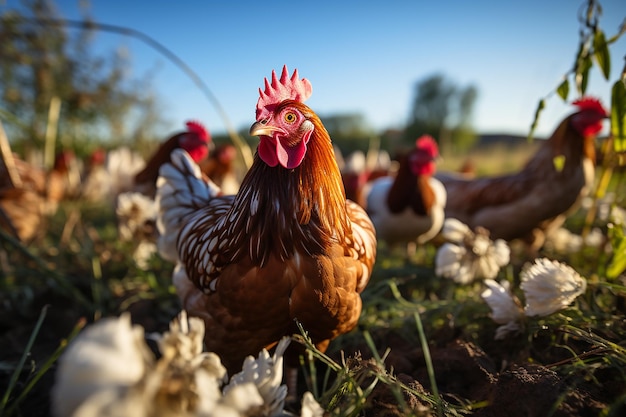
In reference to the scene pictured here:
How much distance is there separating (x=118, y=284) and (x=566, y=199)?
12.9 ft

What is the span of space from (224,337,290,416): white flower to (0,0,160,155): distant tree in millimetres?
9871

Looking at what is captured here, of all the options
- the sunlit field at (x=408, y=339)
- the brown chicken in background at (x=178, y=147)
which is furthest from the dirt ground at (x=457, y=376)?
the brown chicken in background at (x=178, y=147)

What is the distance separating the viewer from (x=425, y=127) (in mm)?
25250

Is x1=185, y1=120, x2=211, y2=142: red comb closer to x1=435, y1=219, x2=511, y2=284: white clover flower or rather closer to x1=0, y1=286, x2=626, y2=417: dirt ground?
x1=0, y1=286, x2=626, y2=417: dirt ground

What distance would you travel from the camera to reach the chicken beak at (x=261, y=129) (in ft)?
3.77

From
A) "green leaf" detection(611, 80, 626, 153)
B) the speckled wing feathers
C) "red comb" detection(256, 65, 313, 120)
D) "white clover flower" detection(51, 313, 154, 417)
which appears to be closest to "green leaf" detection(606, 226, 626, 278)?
"green leaf" detection(611, 80, 626, 153)

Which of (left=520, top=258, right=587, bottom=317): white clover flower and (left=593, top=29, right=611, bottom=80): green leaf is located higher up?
(left=593, top=29, right=611, bottom=80): green leaf

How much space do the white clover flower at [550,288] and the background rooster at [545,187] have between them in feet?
7.33

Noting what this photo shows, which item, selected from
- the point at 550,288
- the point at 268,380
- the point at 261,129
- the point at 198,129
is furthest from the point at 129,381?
the point at 198,129

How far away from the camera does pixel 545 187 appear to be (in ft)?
10.7

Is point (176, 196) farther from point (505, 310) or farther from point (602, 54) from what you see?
point (602, 54)

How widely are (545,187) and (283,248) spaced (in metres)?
3.10

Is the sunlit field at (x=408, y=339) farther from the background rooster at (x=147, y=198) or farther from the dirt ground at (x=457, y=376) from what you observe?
the background rooster at (x=147, y=198)

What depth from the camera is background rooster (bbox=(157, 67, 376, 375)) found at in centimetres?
121
